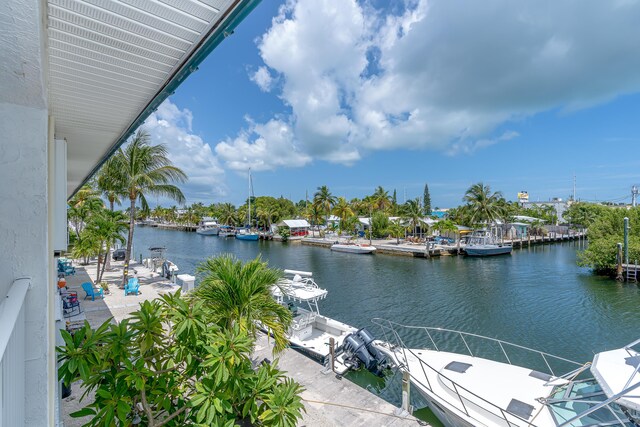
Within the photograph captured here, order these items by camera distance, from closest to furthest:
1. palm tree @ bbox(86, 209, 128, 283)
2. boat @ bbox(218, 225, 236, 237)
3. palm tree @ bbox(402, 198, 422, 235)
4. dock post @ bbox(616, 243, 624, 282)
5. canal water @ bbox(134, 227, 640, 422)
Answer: canal water @ bbox(134, 227, 640, 422), palm tree @ bbox(86, 209, 128, 283), dock post @ bbox(616, 243, 624, 282), palm tree @ bbox(402, 198, 422, 235), boat @ bbox(218, 225, 236, 237)

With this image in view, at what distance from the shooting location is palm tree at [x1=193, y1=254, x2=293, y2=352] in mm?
5555

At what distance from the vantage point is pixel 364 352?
942cm

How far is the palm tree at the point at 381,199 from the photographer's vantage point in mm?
54812

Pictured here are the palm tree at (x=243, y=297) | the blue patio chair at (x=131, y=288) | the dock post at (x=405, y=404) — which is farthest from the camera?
the blue patio chair at (x=131, y=288)

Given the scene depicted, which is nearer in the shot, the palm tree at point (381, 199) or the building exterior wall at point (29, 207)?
the building exterior wall at point (29, 207)

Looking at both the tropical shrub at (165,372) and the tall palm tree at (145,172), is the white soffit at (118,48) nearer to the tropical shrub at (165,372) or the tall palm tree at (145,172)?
the tropical shrub at (165,372)

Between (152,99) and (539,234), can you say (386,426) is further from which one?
(539,234)

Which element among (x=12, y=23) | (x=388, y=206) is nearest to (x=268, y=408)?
(x=12, y=23)

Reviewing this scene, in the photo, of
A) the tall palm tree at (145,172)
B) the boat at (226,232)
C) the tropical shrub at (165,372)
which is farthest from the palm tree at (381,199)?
the tropical shrub at (165,372)

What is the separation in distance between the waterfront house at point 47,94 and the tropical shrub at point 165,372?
51 centimetres

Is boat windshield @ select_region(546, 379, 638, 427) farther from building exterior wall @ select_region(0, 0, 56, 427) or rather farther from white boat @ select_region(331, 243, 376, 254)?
white boat @ select_region(331, 243, 376, 254)

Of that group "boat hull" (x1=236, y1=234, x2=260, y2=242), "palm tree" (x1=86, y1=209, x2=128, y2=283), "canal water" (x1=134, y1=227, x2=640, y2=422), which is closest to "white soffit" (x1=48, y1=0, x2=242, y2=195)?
"canal water" (x1=134, y1=227, x2=640, y2=422)

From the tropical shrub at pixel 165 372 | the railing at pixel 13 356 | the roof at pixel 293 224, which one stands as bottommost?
the tropical shrub at pixel 165 372

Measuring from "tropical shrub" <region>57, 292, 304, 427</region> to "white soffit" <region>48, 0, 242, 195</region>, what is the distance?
8.41 feet
